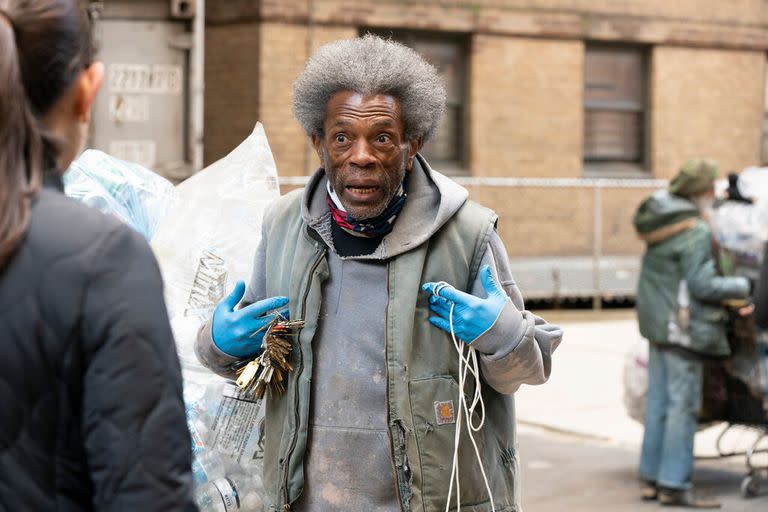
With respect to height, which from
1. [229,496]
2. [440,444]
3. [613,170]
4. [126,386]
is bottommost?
[613,170]

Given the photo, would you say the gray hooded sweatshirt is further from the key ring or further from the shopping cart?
the shopping cart

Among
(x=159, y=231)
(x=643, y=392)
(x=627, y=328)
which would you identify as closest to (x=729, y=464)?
(x=643, y=392)

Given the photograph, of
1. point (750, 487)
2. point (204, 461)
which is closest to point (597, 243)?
point (750, 487)

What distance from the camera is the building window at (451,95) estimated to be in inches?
616

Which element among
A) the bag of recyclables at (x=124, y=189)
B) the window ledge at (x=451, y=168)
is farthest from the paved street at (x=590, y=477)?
the window ledge at (x=451, y=168)

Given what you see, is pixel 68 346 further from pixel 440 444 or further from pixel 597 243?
pixel 597 243

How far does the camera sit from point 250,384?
3.19m

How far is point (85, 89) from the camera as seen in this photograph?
186 cm

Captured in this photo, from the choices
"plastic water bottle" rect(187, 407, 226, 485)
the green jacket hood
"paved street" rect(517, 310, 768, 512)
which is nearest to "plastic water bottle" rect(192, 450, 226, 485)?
"plastic water bottle" rect(187, 407, 226, 485)

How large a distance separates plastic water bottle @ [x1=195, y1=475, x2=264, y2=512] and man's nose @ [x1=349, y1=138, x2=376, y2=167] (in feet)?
3.54

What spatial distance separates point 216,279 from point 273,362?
94 centimetres

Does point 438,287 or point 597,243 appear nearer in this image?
point 438,287

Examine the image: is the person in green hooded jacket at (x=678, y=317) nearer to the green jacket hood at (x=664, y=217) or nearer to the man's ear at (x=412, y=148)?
the green jacket hood at (x=664, y=217)

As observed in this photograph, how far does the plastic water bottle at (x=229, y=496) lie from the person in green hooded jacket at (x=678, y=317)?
11.9ft
